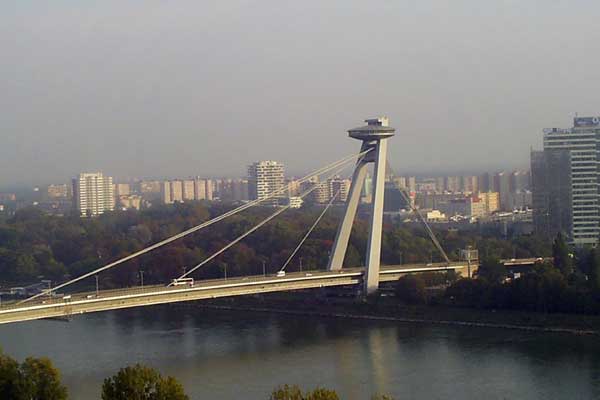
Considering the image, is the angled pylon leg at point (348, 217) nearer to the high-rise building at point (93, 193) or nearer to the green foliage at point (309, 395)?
the green foliage at point (309, 395)

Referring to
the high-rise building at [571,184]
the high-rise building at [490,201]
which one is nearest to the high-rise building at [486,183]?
the high-rise building at [490,201]

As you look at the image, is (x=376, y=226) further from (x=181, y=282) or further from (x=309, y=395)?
(x=309, y=395)

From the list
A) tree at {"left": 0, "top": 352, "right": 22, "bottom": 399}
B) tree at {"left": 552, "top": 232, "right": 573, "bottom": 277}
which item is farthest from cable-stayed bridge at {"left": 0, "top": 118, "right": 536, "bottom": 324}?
tree at {"left": 0, "top": 352, "right": 22, "bottom": 399}

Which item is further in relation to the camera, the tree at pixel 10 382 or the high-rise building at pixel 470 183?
the high-rise building at pixel 470 183

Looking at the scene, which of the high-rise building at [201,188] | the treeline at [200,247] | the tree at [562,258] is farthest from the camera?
the high-rise building at [201,188]

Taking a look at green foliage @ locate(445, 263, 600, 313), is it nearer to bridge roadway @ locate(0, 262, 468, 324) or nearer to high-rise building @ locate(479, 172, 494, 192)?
bridge roadway @ locate(0, 262, 468, 324)

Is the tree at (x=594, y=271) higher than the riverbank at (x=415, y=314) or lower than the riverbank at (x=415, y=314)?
higher
